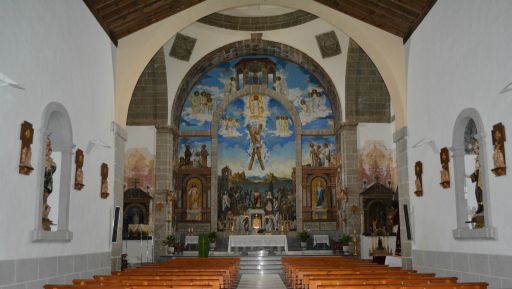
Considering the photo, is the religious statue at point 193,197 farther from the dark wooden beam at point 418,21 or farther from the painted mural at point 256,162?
the dark wooden beam at point 418,21

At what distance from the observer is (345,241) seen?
2155cm

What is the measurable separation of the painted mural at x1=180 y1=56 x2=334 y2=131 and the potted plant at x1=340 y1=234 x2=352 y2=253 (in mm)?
5227

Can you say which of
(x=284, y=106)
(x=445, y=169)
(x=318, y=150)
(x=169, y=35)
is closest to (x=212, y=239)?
(x=318, y=150)

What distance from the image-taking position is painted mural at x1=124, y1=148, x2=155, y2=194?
74.2 feet

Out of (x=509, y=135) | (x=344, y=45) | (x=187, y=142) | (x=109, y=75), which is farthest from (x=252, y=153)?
(x=509, y=135)

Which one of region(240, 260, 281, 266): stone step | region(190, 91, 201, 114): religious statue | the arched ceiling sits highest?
region(190, 91, 201, 114): religious statue

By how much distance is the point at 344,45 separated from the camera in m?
22.1

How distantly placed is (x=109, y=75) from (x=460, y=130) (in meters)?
7.69

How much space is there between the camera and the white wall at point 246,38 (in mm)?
22547

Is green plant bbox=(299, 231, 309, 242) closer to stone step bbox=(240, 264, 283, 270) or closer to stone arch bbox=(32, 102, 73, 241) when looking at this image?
stone step bbox=(240, 264, 283, 270)

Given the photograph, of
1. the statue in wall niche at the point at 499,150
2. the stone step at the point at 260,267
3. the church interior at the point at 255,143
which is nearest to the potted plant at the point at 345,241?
the church interior at the point at 255,143

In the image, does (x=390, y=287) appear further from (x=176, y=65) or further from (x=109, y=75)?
(x=176, y=65)

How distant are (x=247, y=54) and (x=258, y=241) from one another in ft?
27.2

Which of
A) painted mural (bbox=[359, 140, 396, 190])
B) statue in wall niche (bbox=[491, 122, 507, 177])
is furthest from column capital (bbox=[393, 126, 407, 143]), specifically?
painted mural (bbox=[359, 140, 396, 190])
